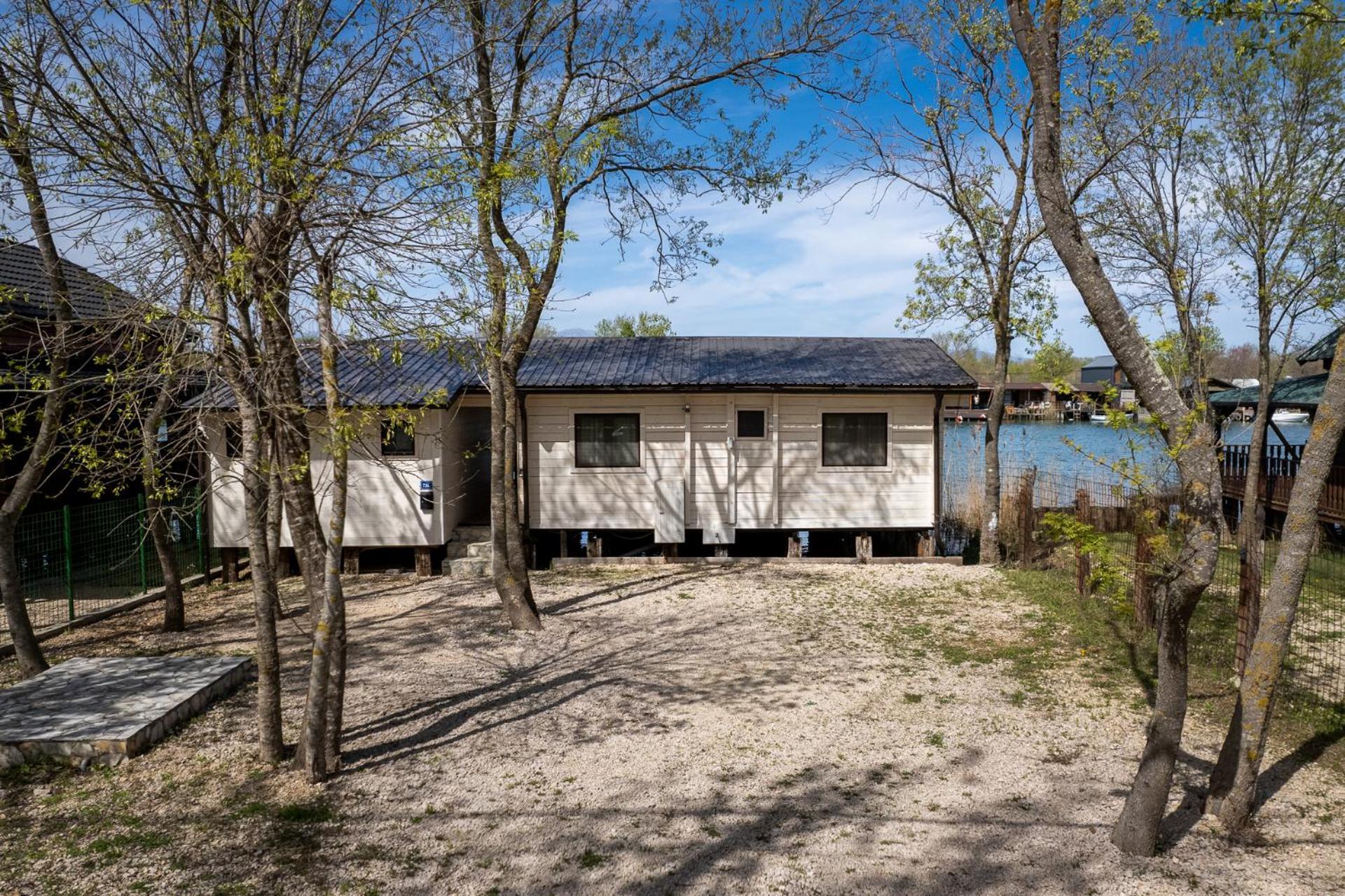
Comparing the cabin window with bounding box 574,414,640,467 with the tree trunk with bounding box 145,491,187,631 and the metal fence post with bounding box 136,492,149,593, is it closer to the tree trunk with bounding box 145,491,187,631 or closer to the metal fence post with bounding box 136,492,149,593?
the tree trunk with bounding box 145,491,187,631

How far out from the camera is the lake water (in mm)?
4508

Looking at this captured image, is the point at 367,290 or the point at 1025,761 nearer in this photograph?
the point at 367,290

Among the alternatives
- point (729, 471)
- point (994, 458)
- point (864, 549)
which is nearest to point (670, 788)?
point (729, 471)

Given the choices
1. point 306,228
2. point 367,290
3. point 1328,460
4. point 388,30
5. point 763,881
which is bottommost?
point 763,881

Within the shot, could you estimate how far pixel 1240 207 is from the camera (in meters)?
14.0

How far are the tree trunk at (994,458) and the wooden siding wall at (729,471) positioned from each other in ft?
3.00

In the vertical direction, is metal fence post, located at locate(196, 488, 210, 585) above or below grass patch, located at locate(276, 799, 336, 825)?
above

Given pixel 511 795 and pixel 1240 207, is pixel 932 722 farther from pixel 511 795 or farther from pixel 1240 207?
pixel 1240 207

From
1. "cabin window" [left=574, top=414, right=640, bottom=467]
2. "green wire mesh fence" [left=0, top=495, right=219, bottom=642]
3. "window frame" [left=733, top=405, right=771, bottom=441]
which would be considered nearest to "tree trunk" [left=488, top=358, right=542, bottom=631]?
"cabin window" [left=574, top=414, right=640, bottom=467]

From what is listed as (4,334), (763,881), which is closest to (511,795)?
(763,881)

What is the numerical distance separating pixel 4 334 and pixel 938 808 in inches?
497

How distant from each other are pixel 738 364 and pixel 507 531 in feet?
19.4

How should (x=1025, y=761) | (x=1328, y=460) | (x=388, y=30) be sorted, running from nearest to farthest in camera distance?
1. (x=1328, y=460)
2. (x=1025, y=761)
3. (x=388, y=30)

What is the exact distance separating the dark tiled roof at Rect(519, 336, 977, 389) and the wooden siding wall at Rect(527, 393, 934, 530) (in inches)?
16.4
